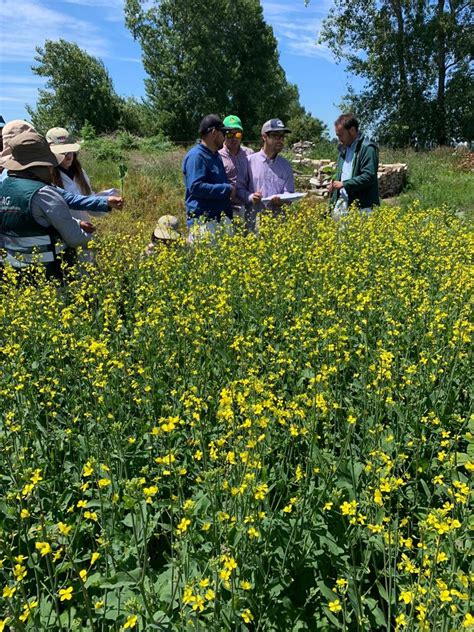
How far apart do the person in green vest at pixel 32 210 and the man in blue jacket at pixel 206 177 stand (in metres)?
1.36

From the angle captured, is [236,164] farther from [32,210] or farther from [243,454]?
[243,454]

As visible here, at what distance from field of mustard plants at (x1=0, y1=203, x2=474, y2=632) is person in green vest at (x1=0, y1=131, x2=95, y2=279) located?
0.45m

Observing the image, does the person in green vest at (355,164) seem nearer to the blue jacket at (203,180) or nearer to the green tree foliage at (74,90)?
the blue jacket at (203,180)

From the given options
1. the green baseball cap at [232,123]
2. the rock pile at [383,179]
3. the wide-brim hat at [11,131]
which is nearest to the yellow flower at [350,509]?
the wide-brim hat at [11,131]

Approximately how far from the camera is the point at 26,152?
3834 mm

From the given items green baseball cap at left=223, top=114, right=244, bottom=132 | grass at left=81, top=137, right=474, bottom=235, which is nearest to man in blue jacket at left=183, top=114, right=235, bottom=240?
green baseball cap at left=223, top=114, right=244, bottom=132

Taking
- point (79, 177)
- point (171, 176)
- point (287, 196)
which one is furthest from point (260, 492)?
point (171, 176)

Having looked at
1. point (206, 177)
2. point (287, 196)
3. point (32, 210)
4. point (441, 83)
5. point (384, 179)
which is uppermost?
point (441, 83)

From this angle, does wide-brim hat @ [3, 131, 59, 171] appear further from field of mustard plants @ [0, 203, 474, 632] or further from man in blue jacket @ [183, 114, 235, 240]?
man in blue jacket @ [183, 114, 235, 240]

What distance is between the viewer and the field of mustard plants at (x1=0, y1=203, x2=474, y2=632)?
5.80 ft

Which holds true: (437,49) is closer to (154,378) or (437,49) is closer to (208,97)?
(208,97)

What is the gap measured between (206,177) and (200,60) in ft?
117

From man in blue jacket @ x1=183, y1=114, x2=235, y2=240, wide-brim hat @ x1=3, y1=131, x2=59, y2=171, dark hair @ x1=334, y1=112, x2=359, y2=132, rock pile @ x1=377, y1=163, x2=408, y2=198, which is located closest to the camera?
wide-brim hat @ x1=3, y1=131, x2=59, y2=171

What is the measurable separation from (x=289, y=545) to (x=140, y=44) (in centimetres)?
4234
